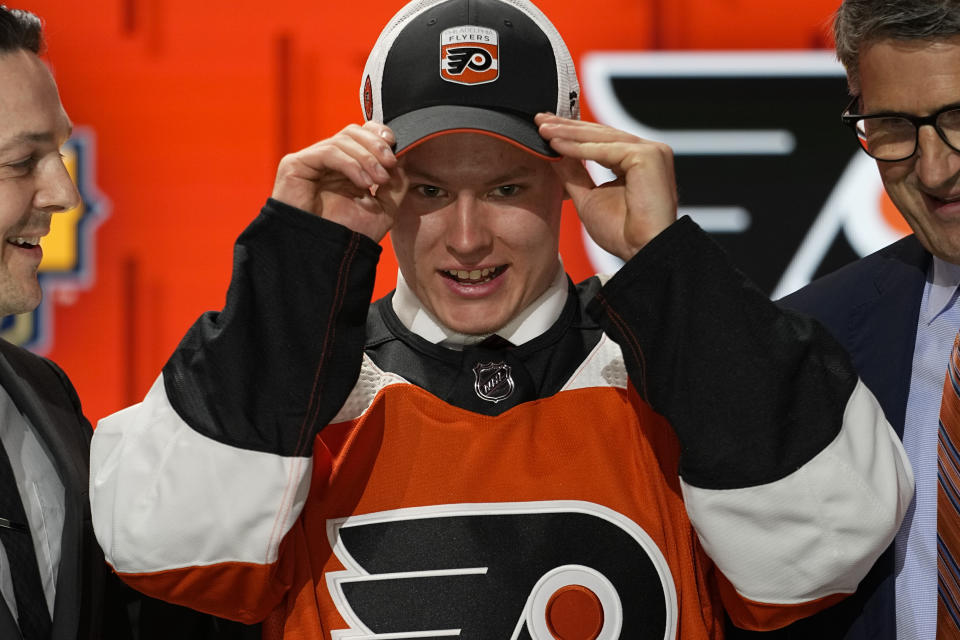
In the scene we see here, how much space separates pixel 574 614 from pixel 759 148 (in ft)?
5.20

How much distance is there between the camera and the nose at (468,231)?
1409mm

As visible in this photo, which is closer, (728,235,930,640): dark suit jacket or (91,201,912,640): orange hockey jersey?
(91,201,912,640): orange hockey jersey

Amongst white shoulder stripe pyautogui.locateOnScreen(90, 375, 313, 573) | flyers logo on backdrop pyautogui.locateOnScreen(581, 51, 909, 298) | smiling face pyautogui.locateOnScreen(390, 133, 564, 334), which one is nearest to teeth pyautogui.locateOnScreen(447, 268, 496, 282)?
smiling face pyautogui.locateOnScreen(390, 133, 564, 334)

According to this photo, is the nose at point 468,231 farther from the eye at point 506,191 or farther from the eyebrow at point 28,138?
the eyebrow at point 28,138

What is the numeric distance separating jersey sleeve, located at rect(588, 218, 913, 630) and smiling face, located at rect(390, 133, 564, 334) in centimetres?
19

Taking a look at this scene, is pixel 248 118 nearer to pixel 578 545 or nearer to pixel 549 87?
pixel 549 87

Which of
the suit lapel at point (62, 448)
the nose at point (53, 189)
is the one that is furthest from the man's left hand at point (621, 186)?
the suit lapel at point (62, 448)

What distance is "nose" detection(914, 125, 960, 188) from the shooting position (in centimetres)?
142

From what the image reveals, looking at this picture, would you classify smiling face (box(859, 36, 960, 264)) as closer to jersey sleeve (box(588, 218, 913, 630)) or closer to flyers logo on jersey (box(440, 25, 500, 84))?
jersey sleeve (box(588, 218, 913, 630))

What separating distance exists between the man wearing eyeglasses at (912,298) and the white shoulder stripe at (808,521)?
7.3 inches

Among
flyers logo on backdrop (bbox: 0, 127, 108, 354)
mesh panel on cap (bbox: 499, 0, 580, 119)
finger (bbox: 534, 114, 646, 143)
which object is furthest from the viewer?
flyers logo on backdrop (bbox: 0, 127, 108, 354)

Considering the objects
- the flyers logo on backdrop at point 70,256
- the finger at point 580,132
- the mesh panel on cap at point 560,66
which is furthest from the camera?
the flyers logo on backdrop at point 70,256

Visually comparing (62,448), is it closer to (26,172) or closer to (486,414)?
(26,172)

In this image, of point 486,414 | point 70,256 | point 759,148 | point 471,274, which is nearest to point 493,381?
point 486,414
